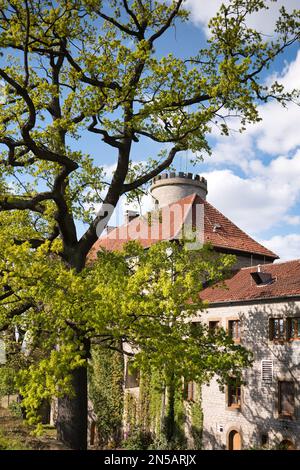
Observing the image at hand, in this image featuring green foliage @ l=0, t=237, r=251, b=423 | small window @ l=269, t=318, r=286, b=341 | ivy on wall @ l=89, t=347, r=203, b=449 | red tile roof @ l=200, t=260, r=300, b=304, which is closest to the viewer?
green foliage @ l=0, t=237, r=251, b=423

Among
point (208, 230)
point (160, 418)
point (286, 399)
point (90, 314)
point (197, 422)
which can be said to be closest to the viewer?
point (90, 314)

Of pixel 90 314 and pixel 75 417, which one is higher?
pixel 90 314

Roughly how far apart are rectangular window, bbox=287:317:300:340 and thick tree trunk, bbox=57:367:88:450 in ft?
41.1

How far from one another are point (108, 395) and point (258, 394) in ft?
38.6

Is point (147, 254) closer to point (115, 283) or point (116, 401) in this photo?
point (115, 283)

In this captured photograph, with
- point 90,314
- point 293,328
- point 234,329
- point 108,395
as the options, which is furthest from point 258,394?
point 90,314

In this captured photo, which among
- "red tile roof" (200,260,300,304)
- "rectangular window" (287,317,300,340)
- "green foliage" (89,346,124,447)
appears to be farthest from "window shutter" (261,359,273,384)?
"green foliage" (89,346,124,447)

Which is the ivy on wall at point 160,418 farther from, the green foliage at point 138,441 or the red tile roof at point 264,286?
the red tile roof at point 264,286

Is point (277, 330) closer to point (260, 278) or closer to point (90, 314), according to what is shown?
point (260, 278)

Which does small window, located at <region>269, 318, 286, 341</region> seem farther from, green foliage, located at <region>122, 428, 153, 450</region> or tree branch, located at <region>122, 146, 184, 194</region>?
tree branch, located at <region>122, 146, 184, 194</region>

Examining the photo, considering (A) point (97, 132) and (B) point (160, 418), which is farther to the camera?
(B) point (160, 418)

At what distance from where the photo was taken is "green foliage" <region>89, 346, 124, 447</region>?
107ft

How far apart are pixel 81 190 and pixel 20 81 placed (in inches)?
219

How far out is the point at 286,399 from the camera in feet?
77.2
